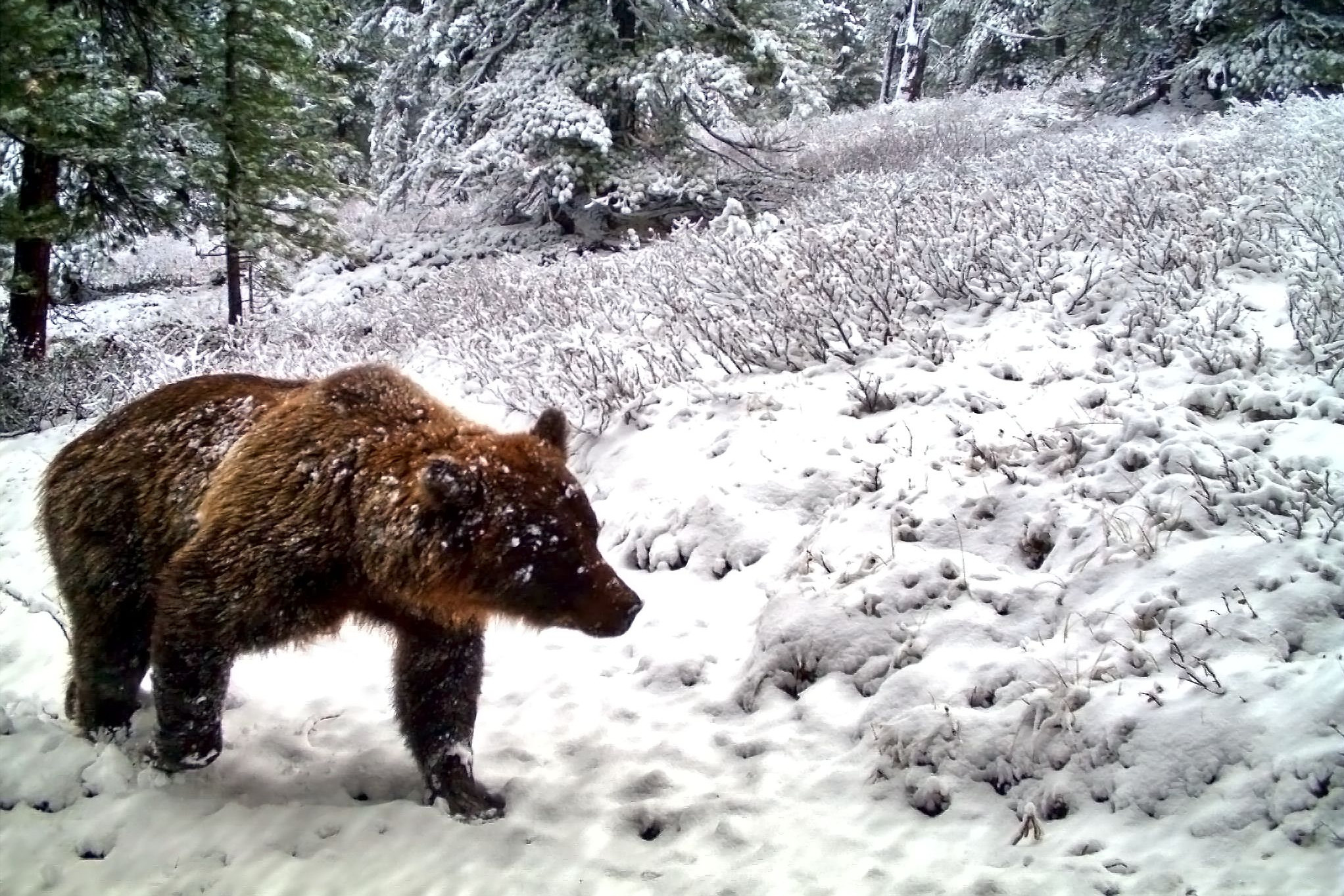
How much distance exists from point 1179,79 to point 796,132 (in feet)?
33.1

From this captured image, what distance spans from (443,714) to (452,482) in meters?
1.21

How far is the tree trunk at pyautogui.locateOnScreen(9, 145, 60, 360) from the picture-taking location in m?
10.8

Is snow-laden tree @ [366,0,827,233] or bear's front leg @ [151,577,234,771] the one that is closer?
bear's front leg @ [151,577,234,771]

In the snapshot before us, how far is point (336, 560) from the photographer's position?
10.9ft

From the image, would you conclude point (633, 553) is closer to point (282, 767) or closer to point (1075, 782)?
point (282, 767)

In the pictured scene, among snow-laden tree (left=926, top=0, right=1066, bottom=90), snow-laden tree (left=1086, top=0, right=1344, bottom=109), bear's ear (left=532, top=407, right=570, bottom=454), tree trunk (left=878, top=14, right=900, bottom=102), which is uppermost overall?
tree trunk (left=878, top=14, right=900, bottom=102)

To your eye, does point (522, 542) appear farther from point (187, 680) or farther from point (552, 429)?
point (187, 680)

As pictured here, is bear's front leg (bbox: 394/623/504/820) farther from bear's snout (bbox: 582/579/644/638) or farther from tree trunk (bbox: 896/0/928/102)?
tree trunk (bbox: 896/0/928/102)

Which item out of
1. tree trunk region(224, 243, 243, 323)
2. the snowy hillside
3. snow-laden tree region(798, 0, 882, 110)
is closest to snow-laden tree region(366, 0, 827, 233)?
tree trunk region(224, 243, 243, 323)

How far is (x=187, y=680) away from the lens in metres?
3.43

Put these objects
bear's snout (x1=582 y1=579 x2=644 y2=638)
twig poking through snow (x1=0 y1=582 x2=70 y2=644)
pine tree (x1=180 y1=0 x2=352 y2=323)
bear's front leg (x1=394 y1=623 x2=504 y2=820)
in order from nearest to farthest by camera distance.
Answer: bear's snout (x1=582 y1=579 x2=644 y2=638) → bear's front leg (x1=394 y1=623 x2=504 y2=820) → twig poking through snow (x1=0 y1=582 x2=70 y2=644) → pine tree (x1=180 y1=0 x2=352 y2=323)

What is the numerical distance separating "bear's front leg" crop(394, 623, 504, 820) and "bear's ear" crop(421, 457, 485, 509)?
2.39 feet

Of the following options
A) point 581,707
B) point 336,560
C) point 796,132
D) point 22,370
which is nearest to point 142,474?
point 336,560

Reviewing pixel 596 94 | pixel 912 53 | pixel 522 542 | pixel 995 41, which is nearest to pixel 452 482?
pixel 522 542
